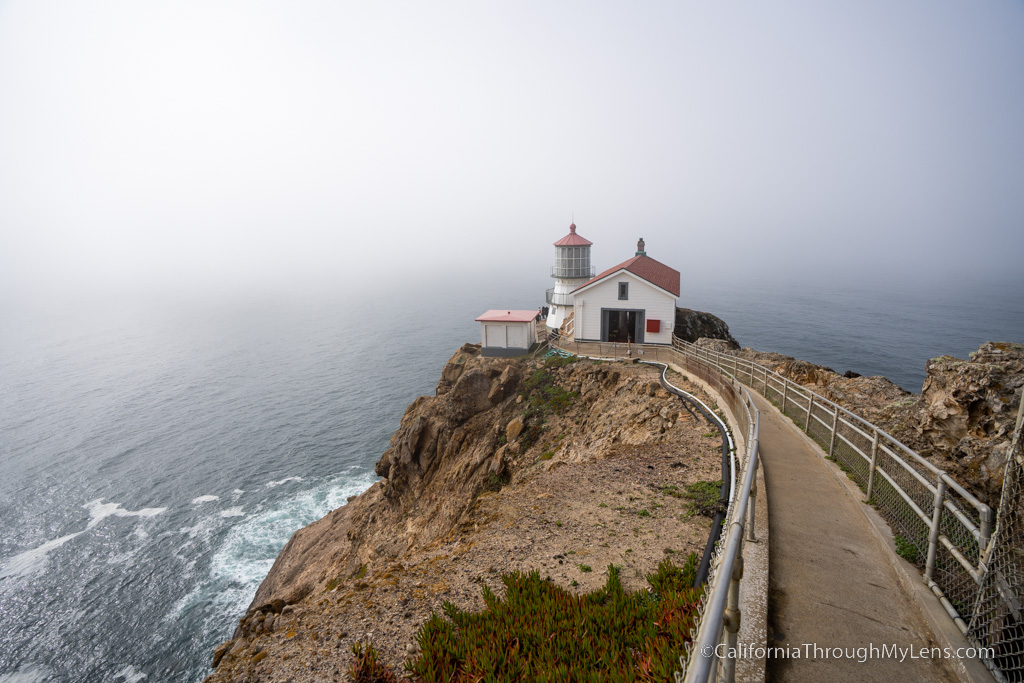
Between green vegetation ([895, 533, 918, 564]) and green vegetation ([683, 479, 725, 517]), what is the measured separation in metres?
2.87

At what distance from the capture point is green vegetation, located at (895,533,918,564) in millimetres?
5695

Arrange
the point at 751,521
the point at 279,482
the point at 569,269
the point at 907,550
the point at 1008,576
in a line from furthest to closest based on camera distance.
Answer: the point at 569,269 < the point at 279,482 < the point at 751,521 < the point at 907,550 < the point at 1008,576

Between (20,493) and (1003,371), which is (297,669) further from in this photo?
(20,493)

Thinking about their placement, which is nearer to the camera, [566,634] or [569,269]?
[566,634]

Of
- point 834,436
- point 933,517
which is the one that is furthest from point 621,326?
point 933,517

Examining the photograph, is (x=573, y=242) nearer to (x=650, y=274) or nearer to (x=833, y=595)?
(x=650, y=274)

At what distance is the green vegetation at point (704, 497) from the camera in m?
8.85

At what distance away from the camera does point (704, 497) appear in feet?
31.0

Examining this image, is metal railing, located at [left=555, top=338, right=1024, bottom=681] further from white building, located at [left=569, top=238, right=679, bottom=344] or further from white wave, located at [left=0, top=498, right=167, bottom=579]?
white wave, located at [left=0, top=498, right=167, bottom=579]

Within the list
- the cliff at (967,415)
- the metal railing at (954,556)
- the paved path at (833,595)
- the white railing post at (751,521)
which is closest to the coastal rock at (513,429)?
the cliff at (967,415)

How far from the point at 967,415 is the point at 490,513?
41.4 feet

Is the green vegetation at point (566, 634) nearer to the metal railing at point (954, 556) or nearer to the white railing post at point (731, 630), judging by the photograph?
the metal railing at point (954, 556)

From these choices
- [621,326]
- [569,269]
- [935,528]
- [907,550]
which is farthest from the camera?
[569,269]

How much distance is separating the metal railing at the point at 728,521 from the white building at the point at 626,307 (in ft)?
3.89
